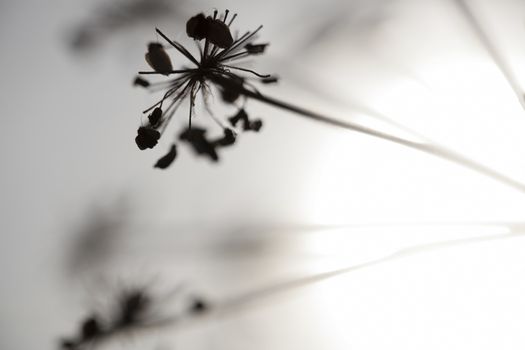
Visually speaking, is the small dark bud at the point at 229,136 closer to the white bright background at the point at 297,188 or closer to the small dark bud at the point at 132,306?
the white bright background at the point at 297,188

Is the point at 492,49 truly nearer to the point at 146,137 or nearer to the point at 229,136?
the point at 229,136

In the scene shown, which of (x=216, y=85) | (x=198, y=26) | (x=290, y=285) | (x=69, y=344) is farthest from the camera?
(x=69, y=344)

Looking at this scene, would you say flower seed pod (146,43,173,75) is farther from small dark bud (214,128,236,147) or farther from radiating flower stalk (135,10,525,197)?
small dark bud (214,128,236,147)

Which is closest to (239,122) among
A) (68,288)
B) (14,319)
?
(68,288)

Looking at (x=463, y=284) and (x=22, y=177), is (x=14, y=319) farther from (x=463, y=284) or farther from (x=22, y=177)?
(x=463, y=284)

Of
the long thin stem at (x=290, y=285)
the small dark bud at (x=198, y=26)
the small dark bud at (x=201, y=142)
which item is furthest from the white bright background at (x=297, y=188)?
the small dark bud at (x=198, y=26)

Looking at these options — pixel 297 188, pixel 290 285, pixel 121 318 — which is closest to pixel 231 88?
pixel 297 188

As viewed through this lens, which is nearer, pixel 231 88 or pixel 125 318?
pixel 231 88
